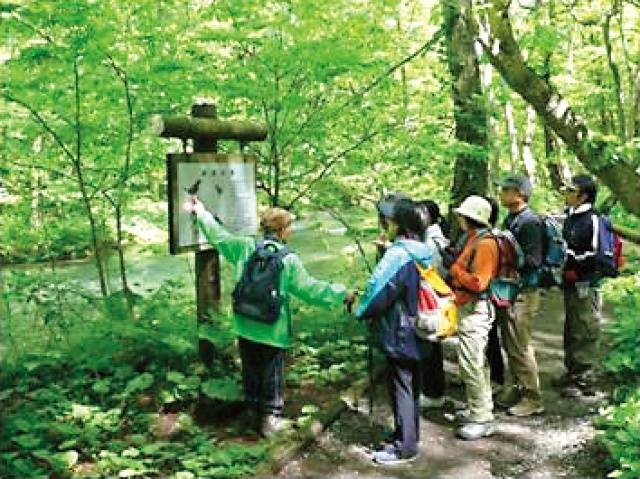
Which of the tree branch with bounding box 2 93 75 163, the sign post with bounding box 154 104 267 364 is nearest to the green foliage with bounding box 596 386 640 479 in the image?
the sign post with bounding box 154 104 267 364

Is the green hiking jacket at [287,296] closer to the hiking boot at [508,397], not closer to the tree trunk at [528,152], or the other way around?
the hiking boot at [508,397]

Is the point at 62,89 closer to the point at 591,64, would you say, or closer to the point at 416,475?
the point at 416,475

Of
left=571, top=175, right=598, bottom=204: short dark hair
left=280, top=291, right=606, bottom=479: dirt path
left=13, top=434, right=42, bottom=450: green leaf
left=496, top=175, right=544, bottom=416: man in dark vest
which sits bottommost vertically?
left=280, top=291, right=606, bottom=479: dirt path

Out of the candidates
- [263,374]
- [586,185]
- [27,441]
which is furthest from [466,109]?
[27,441]

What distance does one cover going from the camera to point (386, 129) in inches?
272

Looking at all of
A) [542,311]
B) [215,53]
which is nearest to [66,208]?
[215,53]

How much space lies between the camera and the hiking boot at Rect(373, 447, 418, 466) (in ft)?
14.2

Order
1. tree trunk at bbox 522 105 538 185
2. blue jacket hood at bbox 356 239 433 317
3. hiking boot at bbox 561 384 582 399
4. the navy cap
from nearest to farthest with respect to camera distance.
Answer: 1. blue jacket hood at bbox 356 239 433 317
2. the navy cap
3. hiking boot at bbox 561 384 582 399
4. tree trunk at bbox 522 105 538 185

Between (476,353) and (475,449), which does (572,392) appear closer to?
(476,353)

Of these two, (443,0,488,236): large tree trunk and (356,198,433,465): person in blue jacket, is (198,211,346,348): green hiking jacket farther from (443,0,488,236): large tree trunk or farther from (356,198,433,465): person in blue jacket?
(443,0,488,236): large tree trunk

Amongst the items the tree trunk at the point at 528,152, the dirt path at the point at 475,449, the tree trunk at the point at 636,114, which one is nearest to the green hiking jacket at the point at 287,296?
the dirt path at the point at 475,449

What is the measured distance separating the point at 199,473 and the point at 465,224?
2399mm

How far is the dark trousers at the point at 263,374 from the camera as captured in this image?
4.59m

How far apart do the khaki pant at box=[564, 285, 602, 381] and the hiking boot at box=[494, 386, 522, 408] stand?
2.10 ft
